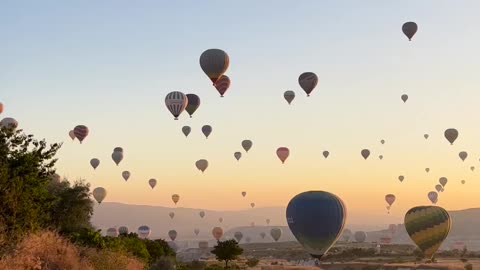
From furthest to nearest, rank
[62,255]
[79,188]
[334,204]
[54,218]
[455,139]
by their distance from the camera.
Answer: [455,139], [334,204], [79,188], [54,218], [62,255]

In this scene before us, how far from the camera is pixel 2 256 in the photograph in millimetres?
21125

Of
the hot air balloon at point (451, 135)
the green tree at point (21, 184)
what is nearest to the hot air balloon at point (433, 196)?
the hot air balloon at point (451, 135)

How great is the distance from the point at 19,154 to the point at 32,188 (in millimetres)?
1933

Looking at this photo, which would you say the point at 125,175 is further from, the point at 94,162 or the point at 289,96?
the point at 289,96

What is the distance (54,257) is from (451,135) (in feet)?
265

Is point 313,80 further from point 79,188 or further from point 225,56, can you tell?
point 79,188

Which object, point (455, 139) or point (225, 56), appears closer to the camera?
point (225, 56)

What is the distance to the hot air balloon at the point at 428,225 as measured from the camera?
8031cm

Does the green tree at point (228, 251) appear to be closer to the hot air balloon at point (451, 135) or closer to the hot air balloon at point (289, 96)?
the hot air balloon at point (289, 96)

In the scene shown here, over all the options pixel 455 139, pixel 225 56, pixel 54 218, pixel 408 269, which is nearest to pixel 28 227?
pixel 54 218

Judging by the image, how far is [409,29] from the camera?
79.5 m

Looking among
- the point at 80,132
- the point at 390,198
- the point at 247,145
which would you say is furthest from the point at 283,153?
the point at 390,198

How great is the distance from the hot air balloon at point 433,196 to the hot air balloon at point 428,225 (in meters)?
57.3

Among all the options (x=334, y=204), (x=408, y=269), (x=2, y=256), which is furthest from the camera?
(x=408, y=269)
